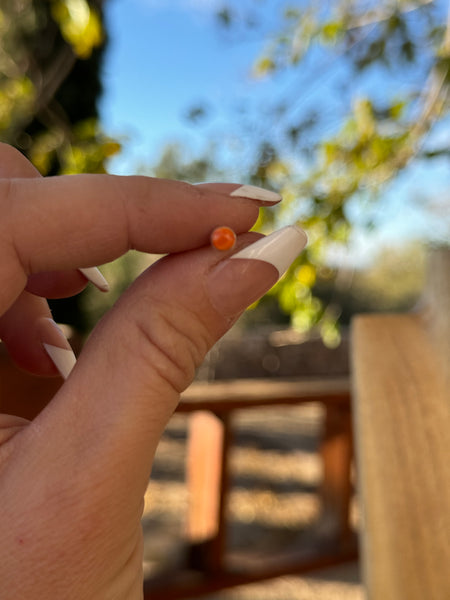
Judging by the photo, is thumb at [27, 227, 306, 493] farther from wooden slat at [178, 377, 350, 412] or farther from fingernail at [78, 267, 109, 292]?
wooden slat at [178, 377, 350, 412]

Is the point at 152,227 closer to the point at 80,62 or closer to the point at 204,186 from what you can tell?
the point at 204,186

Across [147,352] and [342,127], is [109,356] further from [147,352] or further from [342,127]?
[342,127]

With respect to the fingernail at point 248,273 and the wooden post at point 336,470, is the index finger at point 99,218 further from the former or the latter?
the wooden post at point 336,470

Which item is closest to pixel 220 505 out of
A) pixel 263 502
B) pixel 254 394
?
pixel 254 394

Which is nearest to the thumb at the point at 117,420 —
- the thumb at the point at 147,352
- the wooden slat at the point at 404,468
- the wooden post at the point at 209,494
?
the thumb at the point at 147,352

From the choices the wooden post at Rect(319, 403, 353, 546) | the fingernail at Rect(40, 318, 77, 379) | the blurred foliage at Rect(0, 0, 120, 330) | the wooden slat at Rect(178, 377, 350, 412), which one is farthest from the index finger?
the wooden post at Rect(319, 403, 353, 546)

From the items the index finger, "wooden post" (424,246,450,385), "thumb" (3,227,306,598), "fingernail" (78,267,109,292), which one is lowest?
"thumb" (3,227,306,598)
